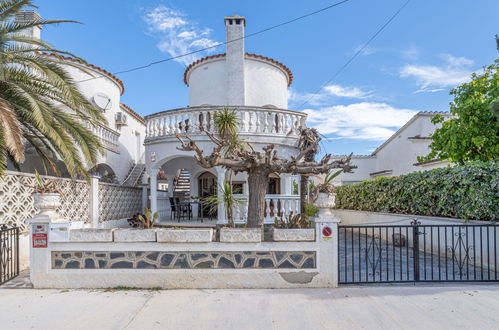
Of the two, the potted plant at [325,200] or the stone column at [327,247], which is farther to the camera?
the potted plant at [325,200]

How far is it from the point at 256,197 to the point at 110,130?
29.4 feet

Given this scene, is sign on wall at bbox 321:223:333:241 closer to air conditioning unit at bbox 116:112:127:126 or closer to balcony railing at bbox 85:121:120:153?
balcony railing at bbox 85:121:120:153

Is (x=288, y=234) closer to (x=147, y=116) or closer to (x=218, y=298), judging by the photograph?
(x=218, y=298)

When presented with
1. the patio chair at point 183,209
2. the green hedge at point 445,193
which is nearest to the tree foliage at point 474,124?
the green hedge at point 445,193

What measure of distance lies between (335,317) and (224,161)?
3.37 m

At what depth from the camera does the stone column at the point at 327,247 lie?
5281 mm

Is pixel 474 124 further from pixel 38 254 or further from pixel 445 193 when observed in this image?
pixel 38 254

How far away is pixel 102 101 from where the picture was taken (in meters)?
13.8

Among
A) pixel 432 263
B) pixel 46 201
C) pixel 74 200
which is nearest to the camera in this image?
pixel 46 201

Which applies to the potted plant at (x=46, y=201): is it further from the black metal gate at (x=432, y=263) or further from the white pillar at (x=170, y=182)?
the white pillar at (x=170, y=182)

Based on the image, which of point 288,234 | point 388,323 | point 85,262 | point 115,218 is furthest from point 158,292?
point 115,218

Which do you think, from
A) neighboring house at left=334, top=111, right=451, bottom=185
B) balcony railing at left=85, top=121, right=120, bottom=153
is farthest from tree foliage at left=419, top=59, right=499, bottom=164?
balcony railing at left=85, top=121, right=120, bottom=153

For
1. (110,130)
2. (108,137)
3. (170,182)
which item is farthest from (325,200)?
(108,137)

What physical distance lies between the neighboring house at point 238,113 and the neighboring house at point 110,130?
2.46 metres
